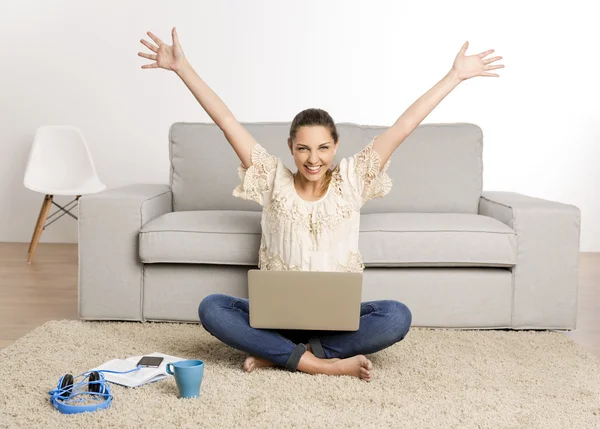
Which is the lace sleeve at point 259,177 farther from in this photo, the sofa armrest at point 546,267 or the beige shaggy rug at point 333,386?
the sofa armrest at point 546,267

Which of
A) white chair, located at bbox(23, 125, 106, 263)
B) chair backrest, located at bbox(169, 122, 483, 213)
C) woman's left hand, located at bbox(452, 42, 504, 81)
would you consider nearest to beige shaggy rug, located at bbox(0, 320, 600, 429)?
chair backrest, located at bbox(169, 122, 483, 213)

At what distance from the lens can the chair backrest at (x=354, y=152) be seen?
3.39 meters

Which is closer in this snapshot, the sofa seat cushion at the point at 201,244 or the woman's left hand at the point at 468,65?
the woman's left hand at the point at 468,65

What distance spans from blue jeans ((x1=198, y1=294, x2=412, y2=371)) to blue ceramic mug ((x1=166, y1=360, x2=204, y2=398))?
27 cm

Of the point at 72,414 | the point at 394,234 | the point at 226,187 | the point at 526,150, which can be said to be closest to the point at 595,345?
the point at 394,234

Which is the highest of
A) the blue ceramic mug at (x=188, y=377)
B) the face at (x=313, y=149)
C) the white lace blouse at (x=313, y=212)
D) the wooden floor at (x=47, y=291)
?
the face at (x=313, y=149)

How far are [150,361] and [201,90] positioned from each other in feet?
2.82

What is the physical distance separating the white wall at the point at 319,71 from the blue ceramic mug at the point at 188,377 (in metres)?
3.12

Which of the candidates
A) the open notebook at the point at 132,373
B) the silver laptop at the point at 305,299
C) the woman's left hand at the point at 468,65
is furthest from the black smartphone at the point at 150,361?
the woman's left hand at the point at 468,65

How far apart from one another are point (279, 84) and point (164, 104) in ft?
2.55

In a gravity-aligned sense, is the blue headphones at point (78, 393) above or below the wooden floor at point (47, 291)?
above

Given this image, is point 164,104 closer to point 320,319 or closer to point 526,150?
point 526,150

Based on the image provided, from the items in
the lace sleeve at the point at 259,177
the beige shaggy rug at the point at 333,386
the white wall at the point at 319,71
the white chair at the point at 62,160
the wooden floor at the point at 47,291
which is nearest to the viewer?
the beige shaggy rug at the point at 333,386

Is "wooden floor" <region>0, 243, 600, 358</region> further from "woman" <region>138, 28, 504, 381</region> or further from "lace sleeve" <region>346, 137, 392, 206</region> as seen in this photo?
"lace sleeve" <region>346, 137, 392, 206</region>
